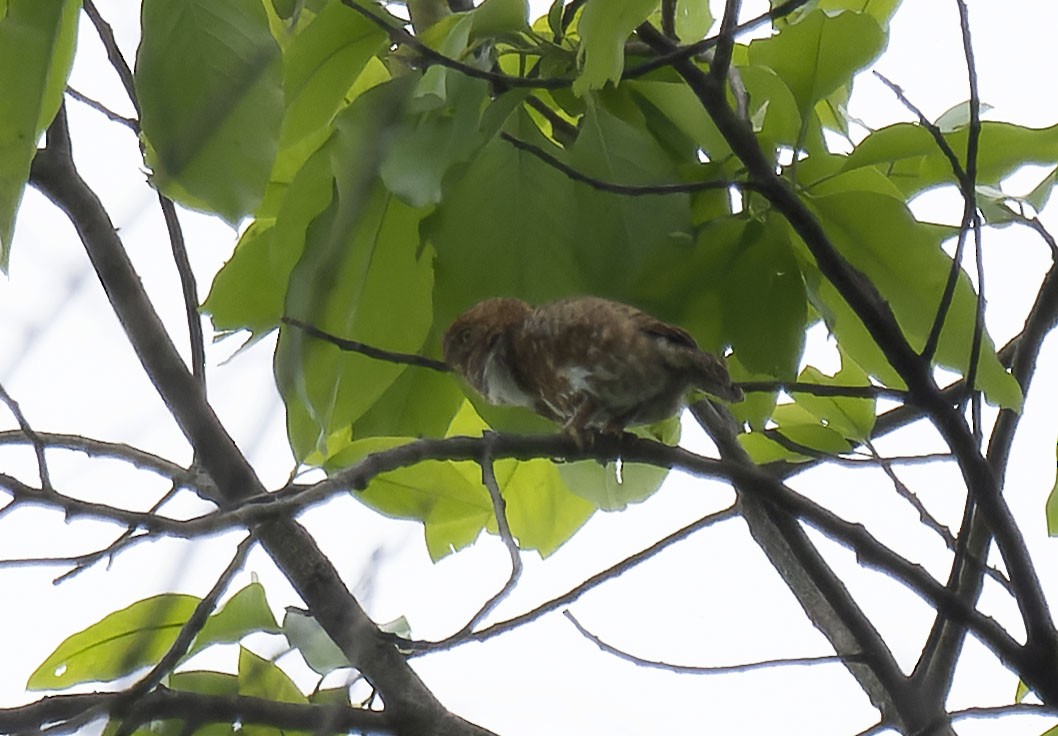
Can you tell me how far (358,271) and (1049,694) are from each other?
0.52m

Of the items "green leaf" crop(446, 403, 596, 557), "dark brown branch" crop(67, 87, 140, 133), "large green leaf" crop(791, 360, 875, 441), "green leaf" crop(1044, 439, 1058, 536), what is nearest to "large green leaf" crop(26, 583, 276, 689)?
"green leaf" crop(446, 403, 596, 557)

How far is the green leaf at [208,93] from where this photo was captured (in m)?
0.62

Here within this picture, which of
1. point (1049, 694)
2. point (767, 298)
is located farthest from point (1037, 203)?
point (1049, 694)

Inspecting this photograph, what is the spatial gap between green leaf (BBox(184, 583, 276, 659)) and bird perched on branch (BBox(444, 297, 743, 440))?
228 mm

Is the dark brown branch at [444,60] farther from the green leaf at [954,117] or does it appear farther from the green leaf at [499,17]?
the green leaf at [954,117]

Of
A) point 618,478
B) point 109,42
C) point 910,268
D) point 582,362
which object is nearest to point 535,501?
point 618,478

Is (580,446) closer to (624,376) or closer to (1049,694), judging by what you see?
(624,376)

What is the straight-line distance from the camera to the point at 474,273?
0.81 m

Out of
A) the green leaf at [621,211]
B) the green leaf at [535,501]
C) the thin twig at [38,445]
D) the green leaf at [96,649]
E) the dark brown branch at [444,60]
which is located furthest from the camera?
the green leaf at [535,501]

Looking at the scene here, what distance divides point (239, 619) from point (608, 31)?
1.71ft

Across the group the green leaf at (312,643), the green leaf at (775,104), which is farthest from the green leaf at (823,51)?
the green leaf at (312,643)

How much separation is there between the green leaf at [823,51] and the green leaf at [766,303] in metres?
0.09

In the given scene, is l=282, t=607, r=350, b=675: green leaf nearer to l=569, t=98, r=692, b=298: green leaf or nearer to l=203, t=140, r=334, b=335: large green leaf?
l=203, t=140, r=334, b=335: large green leaf

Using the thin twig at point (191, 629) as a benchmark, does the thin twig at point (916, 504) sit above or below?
above
